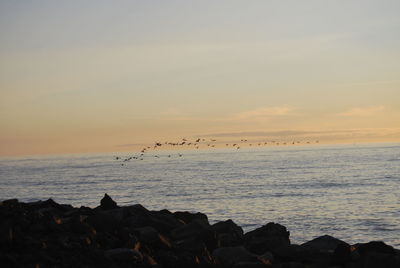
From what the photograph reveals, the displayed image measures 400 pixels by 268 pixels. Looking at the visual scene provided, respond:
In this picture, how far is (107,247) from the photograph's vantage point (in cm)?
1195

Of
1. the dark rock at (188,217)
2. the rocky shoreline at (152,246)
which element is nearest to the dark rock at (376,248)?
the rocky shoreline at (152,246)

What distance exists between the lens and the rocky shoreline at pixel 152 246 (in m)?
10.6

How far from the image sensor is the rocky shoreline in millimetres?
10594

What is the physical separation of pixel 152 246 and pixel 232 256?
6.40 ft

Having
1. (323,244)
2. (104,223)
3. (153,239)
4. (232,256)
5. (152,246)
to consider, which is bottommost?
(323,244)

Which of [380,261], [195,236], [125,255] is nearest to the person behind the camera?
[125,255]

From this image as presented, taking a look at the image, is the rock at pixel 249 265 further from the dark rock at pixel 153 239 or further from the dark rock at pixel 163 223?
the dark rock at pixel 163 223

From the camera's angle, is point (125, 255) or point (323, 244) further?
point (323, 244)

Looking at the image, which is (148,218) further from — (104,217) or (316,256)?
(316,256)

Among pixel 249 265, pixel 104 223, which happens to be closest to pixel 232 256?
pixel 249 265

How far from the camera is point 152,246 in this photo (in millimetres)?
12742

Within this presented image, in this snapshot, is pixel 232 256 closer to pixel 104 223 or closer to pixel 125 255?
pixel 125 255

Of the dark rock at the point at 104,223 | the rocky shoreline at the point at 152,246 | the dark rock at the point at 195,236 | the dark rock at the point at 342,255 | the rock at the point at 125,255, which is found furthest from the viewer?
the dark rock at the point at 195,236

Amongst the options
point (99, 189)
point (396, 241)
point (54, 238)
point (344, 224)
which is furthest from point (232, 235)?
point (99, 189)
